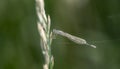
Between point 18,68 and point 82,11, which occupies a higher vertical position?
point 82,11

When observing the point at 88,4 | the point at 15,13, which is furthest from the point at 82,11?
the point at 15,13

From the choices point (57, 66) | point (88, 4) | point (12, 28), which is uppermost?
point (88, 4)

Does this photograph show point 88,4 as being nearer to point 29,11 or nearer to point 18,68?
point 29,11

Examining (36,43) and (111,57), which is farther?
(36,43)

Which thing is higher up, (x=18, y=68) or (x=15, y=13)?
(x=15, y=13)

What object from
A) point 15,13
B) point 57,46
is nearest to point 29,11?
point 15,13

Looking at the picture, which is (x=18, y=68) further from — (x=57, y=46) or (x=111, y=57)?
(x=111, y=57)
